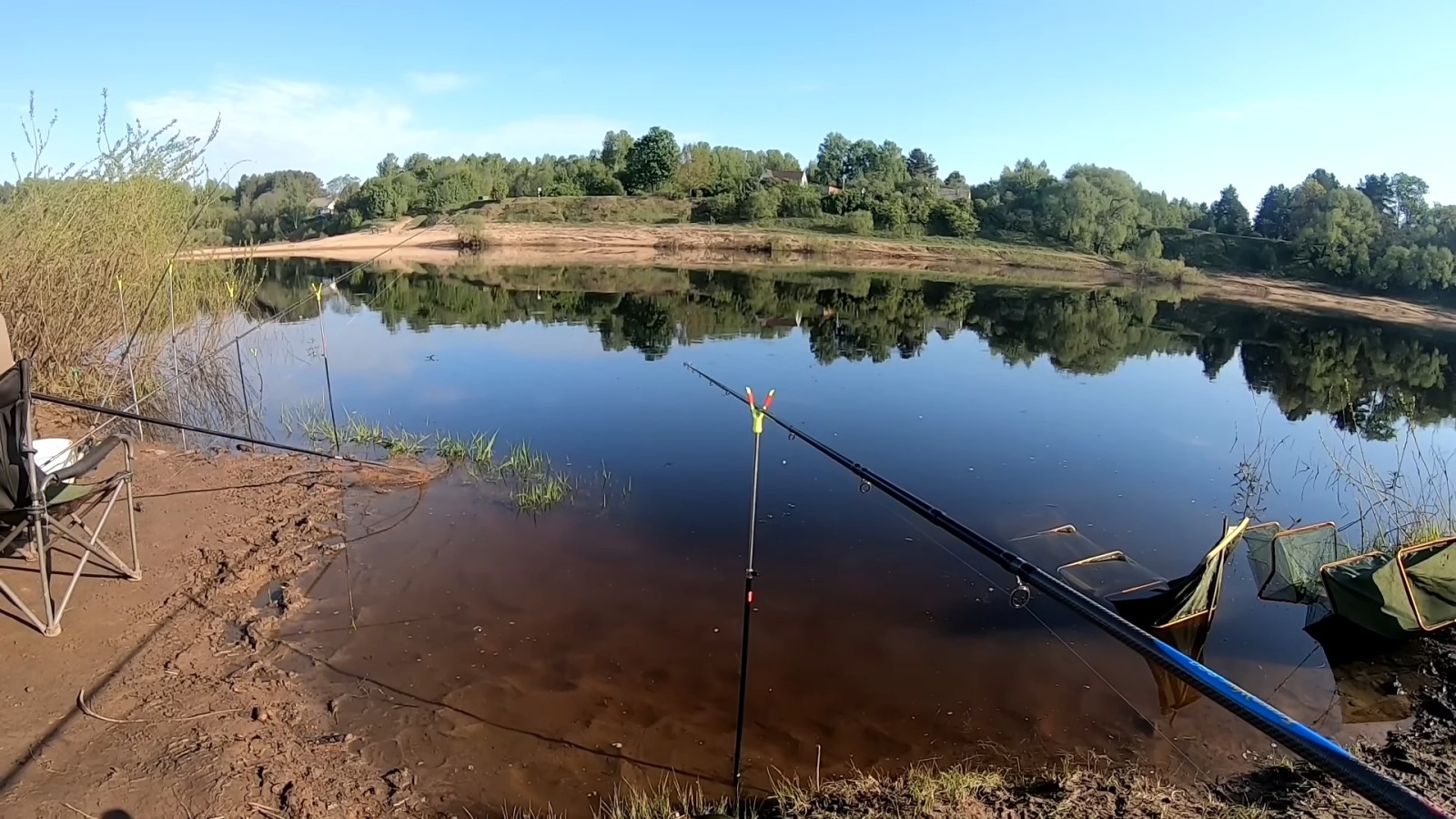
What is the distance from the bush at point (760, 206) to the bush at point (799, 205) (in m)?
1.79

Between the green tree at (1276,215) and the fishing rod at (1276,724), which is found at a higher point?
the green tree at (1276,215)

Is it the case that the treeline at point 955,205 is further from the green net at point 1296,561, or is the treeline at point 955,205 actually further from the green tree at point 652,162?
the green net at point 1296,561

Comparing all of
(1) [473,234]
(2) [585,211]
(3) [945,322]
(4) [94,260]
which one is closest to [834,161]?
(2) [585,211]

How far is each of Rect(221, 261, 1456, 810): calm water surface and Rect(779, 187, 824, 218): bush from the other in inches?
2275

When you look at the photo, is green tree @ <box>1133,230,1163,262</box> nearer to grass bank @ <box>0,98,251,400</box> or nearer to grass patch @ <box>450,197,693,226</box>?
grass patch @ <box>450,197,693,226</box>

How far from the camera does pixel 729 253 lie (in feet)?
215

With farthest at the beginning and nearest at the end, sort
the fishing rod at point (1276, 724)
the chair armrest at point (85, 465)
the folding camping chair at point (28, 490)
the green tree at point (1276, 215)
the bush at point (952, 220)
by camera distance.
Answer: the bush at point (952, 220) < the green tree at point (1276, 215) < the chair armrest at point (85, 465) < the folding camping chair at point (28, 490) < the fishing rod at point (1276, 724)

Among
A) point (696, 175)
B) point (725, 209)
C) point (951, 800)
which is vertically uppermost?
point (696, 175)

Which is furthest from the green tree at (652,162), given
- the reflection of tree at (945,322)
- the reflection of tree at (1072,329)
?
the reflection of tree at (1072,329)

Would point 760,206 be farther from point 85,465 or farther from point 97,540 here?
point 85,465

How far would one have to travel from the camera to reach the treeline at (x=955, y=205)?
169ft

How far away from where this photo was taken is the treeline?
5156 centimetres

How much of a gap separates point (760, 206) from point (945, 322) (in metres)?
47.9

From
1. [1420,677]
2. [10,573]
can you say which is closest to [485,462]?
[10,573]
